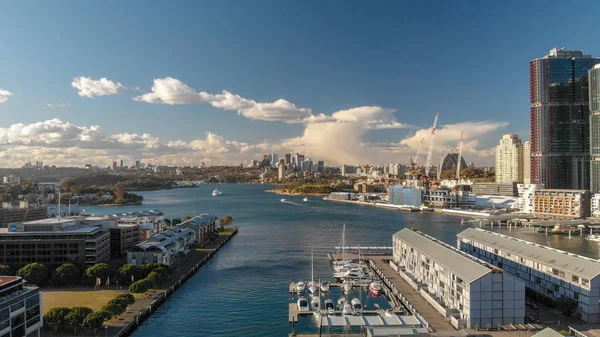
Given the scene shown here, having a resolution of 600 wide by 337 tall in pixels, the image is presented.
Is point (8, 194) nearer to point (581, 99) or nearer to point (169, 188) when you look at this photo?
point (169, 188)

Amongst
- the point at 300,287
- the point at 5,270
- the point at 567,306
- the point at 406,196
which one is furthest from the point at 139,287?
the point at 406,196

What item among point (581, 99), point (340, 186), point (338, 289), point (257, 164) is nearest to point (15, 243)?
point (338, 289)

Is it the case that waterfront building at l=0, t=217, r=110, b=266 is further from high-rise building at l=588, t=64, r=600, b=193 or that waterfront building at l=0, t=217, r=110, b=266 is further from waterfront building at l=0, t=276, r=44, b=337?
high-rise building at l=588, t=64, r=600, b=193

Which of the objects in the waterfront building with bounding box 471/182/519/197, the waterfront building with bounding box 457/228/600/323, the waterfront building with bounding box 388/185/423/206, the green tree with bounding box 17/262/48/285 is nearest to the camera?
the waterfront building with bounding box 457/228/600/323

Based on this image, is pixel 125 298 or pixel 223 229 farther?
pixel 223 229

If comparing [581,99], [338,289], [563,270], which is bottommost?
[338,289]

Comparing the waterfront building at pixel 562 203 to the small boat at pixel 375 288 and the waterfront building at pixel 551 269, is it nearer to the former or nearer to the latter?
the waterfront building at pixel 551 269

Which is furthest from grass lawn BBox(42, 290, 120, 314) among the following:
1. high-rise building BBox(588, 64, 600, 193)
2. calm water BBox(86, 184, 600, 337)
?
high-rise building BBox(588, 64, 600, 193)
